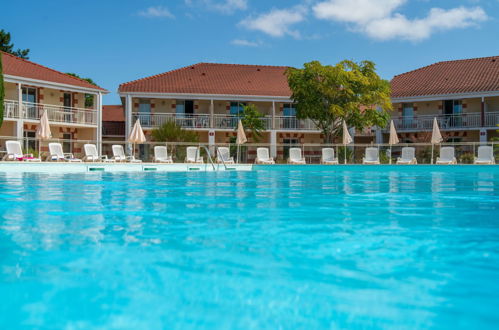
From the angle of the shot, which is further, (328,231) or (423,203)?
(423,203)

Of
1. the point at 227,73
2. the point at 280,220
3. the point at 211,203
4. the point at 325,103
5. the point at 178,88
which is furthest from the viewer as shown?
the point at 227,73

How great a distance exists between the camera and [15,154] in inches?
827

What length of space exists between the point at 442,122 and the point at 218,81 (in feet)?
50.9

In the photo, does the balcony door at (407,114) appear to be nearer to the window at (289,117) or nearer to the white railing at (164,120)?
the window at (289,117)

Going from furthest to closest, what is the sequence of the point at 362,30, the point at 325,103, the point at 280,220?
the point at 362,30, the point at 325,103, the point at 280,220

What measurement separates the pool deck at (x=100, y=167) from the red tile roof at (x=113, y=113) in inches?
978

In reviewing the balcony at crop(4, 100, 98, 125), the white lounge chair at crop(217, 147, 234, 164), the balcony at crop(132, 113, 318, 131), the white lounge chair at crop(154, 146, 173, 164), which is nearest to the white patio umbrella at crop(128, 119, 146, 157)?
the white lounge chair at crop(154, 146, 173, 164)

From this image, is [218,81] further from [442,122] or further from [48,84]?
[442,122]

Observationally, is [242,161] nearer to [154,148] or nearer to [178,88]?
[154,148]

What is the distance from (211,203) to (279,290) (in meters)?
5.26

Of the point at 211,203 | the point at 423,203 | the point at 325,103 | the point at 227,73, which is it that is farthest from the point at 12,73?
the point at 423,203

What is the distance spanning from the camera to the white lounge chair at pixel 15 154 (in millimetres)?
20875

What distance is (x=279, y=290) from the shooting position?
334 centimetres

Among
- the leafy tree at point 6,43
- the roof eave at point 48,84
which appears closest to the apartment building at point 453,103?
the roof eave at point 48,84
